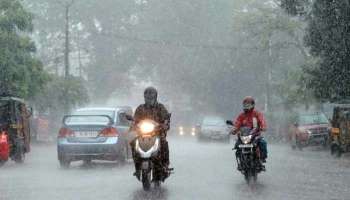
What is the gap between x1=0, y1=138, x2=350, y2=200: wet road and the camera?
1365cm

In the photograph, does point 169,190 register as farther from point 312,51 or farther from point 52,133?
point 52,133

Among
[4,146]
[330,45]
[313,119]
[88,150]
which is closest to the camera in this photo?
[88,150]

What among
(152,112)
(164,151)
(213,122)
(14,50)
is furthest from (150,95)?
(213,122)

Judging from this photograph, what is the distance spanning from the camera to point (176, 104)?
89375 millimetres

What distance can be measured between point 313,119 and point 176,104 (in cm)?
5040

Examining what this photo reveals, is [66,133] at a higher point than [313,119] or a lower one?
higher

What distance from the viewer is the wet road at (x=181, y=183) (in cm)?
1365

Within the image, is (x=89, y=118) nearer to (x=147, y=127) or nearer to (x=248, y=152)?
(x=248, y=152)

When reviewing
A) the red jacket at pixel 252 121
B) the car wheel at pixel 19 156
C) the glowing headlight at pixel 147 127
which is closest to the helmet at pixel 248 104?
the red jacket at pixel 252 121

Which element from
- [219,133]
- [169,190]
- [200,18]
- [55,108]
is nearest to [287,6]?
[219,133]

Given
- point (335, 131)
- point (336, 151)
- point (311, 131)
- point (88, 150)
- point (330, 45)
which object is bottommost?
point (336, 151)

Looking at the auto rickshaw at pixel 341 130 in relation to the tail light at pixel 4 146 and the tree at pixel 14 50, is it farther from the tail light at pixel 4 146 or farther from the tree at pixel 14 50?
the tree at pixel 14 50

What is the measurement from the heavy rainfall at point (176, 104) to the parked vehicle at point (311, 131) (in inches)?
2.4

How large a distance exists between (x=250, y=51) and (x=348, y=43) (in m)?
36.2
